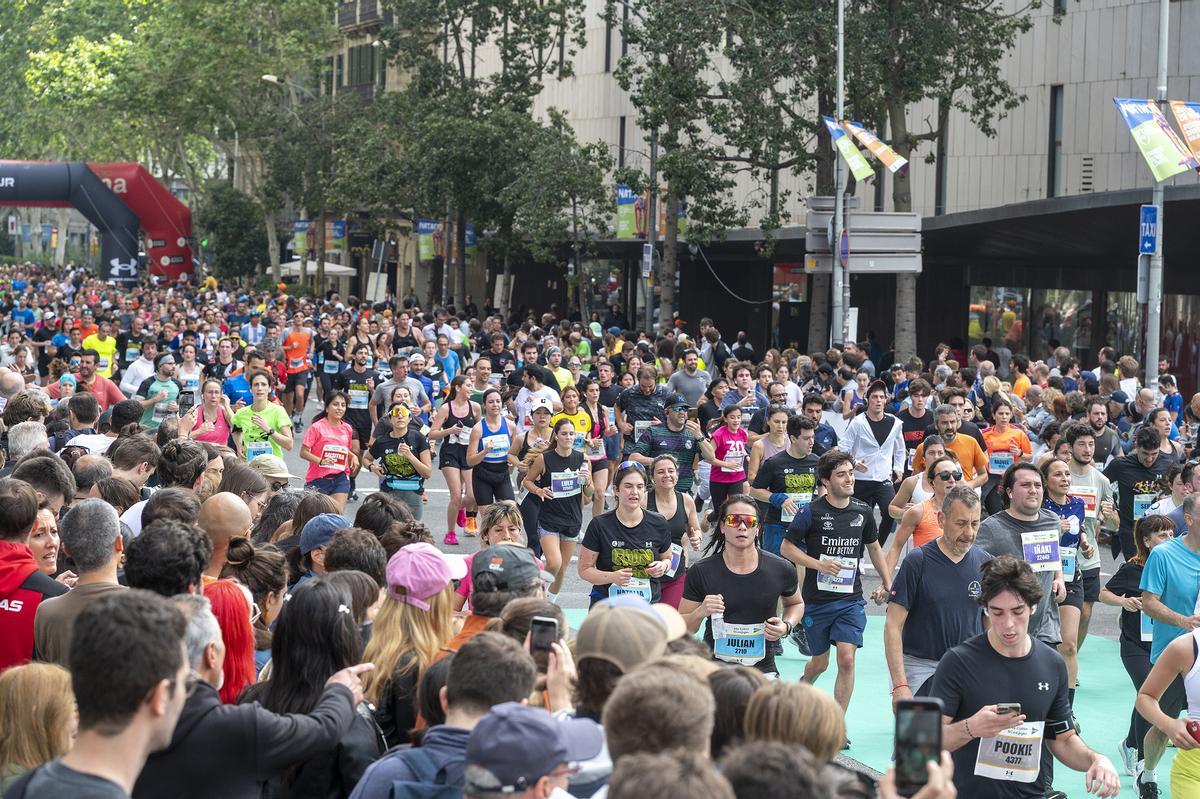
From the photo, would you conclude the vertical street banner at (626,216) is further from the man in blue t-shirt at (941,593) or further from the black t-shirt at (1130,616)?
the man in blue t-shirt at (941,593)

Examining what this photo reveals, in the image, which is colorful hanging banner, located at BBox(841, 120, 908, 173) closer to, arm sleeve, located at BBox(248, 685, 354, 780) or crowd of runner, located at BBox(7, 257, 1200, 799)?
crowd of runner, located at BBox(7, 257, 1200, 799)

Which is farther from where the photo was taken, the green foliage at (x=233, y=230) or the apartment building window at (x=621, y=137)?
the green foliage at (x=233, y=230)

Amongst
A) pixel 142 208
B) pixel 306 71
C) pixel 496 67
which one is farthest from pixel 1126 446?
pixel 306 71

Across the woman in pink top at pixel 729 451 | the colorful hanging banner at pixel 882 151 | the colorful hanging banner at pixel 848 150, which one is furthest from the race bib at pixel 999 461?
the colorful hanging banner at pixel 848 150

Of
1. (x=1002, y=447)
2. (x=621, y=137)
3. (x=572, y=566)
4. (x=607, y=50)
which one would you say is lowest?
(x=572, y=566)

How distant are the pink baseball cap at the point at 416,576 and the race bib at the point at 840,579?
416 centimetres

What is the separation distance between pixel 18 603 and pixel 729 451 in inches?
351

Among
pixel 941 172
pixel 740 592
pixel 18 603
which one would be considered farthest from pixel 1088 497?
pixel 941 172

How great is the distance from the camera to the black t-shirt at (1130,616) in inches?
365

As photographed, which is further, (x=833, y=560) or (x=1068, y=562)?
(x=1068, y=562)

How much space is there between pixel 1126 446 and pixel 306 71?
50.7 metres

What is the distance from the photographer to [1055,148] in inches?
1238

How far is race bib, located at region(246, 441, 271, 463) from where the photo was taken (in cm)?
1426

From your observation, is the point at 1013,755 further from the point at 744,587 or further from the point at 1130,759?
the point at 1130,759
